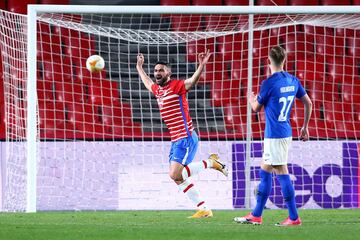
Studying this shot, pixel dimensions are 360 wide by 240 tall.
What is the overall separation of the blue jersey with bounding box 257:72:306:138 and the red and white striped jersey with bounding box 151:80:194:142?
1688 mm

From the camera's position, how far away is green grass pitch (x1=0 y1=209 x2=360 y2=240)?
288 inches

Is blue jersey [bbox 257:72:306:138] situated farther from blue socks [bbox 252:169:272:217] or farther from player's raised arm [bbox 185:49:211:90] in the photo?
player's raised arm [bbox 185:49:211:90]

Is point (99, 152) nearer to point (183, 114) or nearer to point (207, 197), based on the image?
point (207, 197)

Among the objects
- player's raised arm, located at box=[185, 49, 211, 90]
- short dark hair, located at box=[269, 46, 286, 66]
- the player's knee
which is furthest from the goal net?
short dark hair, located at box=[269, 46, 286, 66]

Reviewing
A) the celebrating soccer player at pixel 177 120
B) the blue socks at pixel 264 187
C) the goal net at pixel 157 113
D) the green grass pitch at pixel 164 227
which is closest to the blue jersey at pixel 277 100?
the blue socks at pixel 264 187

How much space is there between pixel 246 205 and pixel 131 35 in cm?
270

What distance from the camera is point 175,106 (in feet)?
33.2

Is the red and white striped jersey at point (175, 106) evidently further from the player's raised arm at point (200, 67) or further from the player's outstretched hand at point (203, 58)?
the player's outstretched hand at point (203, 58)

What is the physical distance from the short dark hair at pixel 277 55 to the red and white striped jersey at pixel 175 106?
1.79m

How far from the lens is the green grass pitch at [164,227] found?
7.32 metres

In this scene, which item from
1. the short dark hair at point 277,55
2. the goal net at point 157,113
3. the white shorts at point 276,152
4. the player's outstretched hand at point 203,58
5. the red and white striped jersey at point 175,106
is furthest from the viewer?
the goal net at point 157,113

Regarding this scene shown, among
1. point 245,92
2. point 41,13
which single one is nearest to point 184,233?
point 41,13

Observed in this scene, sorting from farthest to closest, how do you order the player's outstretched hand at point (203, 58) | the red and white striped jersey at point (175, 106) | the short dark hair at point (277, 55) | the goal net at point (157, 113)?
the goal net at point (157, 113)
the red and white striped jersey at point (175, 106)
the player's outstretched hand at point (203, 58)
the short dark hair at point (277, 55)

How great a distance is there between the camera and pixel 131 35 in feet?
42.3
